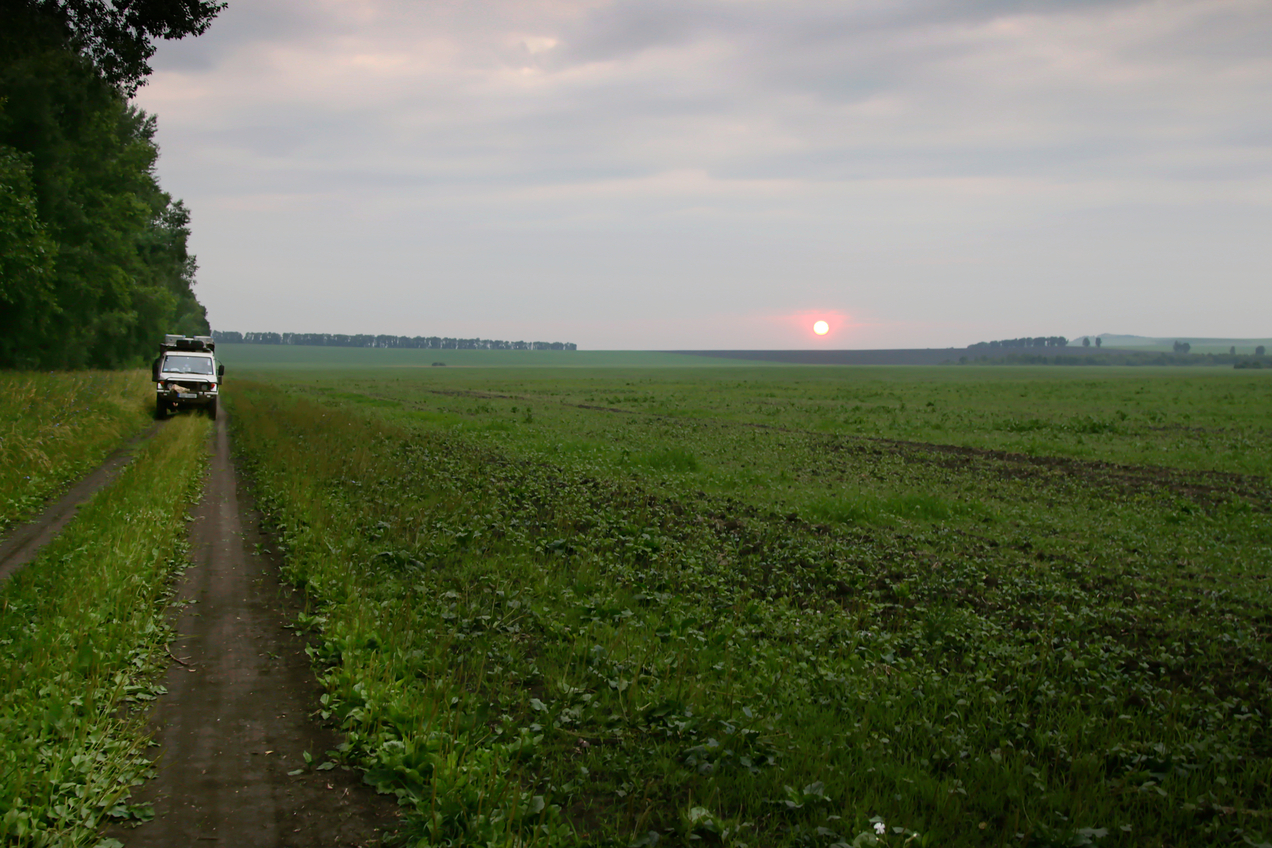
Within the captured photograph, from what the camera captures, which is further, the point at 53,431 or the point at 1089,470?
the point at 1089,470

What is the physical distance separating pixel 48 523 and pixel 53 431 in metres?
8.54

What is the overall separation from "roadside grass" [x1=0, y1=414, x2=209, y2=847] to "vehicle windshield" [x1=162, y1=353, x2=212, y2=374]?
954 inches

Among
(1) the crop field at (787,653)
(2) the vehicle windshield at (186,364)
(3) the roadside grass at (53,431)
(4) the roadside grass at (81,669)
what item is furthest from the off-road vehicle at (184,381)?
(4) the roadside grass at (81,669)

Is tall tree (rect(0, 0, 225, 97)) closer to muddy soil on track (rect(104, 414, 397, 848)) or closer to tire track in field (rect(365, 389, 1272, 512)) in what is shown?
muddy soil on track (rect(104, 414, 397, 848))

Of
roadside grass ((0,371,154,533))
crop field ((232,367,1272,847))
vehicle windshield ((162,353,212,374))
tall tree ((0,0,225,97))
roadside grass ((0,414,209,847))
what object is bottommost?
crop field ((232,367,1272,847))

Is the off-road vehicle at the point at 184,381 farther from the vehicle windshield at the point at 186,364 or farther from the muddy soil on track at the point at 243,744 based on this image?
the muddy soil on track at the point at 243,744

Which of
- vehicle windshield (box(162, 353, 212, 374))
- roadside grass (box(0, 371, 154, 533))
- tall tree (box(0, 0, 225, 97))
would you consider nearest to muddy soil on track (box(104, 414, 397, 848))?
roadside grass (box(0, 371, 154, 533))

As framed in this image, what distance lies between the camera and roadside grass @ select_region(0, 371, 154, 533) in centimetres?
1484

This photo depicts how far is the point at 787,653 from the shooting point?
8.27 m

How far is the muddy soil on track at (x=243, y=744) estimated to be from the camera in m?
4.91

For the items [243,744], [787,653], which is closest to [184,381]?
[243,744]

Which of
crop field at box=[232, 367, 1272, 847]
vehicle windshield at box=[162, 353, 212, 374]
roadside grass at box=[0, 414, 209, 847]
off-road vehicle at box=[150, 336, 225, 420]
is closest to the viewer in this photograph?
roadside grass at box=[0, 414, 209, 847]

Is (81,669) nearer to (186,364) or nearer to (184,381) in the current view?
(184,381)

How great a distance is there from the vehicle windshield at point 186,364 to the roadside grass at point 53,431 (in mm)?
2057
